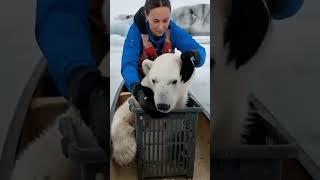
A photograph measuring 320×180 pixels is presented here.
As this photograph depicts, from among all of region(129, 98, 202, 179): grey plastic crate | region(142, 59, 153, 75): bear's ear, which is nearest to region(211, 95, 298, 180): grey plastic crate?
region(129, 98, 202, 179): grey plastic crate

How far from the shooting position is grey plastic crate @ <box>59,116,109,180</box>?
8.30 ft

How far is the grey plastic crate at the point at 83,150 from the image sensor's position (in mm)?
2531

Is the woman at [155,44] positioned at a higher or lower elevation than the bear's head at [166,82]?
higher

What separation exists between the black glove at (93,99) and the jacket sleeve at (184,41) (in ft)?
1.34

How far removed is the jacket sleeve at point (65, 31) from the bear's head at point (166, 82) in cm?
29

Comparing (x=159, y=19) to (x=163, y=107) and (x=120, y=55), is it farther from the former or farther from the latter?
(x=163, y=107)

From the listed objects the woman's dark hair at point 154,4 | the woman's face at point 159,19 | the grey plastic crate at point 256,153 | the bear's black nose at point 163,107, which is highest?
the woman's dark hair at point 154,4

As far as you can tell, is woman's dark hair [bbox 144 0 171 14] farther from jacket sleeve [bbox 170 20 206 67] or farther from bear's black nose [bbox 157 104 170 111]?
bear's black nose [bbox 157 104 170 111]

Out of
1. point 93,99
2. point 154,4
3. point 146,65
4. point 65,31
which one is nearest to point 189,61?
point 146,65

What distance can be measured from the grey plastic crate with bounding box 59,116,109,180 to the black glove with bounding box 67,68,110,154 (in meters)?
0.04

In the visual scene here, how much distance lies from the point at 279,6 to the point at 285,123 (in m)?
0.61

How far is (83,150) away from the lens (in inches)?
99.7

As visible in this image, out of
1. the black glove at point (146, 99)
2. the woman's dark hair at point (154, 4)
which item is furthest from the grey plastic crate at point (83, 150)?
the woman's dark hair at point (154, 4)

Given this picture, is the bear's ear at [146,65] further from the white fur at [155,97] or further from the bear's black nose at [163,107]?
the bear's black nose at [163,107]
